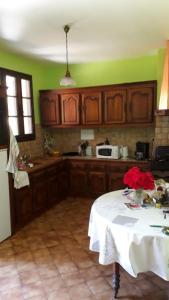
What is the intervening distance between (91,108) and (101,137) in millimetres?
685

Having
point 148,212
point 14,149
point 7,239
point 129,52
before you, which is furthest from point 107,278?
point 129,52

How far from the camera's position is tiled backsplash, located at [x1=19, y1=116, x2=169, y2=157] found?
390 centimetres

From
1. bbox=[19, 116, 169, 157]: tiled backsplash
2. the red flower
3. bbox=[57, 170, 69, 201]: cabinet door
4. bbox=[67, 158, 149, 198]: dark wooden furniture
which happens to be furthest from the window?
the red flower

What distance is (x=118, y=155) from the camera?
4.38 m

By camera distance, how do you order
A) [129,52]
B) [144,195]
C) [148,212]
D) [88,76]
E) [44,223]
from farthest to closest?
[88,76] < [129,52] < [44,223] < [144,195] < [148,212]

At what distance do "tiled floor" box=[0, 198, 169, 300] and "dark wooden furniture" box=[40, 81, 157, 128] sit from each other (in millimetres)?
1944

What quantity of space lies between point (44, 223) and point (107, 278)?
1541mm

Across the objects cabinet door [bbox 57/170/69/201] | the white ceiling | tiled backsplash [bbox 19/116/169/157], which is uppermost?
the white ceiling

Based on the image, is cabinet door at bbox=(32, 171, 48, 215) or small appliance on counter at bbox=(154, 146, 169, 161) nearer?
small appliance on counter at bbox=(154, 146, 169, 161)

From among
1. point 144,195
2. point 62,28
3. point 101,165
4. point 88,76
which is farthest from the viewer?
point 88,76

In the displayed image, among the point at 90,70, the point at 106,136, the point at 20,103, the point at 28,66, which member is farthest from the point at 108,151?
the point at 28,66

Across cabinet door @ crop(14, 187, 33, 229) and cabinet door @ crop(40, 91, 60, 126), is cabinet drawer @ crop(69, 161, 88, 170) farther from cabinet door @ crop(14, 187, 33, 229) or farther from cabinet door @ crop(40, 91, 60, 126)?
cabinet door @ crop(14, 187, 33, 229)

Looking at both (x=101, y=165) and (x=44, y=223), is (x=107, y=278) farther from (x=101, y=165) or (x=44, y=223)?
(x=101, y=165)

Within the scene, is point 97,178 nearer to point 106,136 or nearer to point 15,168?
point 106,136
